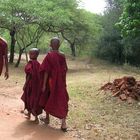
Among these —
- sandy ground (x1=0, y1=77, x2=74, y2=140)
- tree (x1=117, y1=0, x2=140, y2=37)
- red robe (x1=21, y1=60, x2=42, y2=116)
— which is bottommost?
sandy ground (x1=0, y1=77, x2=74, y2=140)

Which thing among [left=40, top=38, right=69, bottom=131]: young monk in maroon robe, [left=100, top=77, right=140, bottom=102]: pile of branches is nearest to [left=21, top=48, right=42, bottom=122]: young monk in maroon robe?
[left=40, top=38, right=69, bottom=131]: young monk in maroon robe

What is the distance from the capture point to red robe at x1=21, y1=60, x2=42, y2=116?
8352 millimetres

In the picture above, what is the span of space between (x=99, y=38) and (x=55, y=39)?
2999cm

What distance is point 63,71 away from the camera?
8094mm

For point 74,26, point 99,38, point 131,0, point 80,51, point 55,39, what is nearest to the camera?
point 55,39

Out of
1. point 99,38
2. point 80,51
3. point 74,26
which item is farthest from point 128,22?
point 80,51

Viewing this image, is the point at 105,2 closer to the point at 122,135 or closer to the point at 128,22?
the point at 128,22

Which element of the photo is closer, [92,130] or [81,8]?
A: [92,130]

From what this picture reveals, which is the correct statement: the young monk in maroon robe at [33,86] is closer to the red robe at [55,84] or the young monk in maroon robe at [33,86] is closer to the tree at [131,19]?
the red robe at [55,84]

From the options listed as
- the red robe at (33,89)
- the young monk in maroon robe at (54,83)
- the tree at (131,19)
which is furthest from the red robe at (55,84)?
the tree at (131,19)

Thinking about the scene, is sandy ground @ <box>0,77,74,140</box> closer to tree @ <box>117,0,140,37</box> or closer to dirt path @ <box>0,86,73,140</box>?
dirt path @ <box>0,86,73,140</box>

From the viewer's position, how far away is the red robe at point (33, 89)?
8352mm

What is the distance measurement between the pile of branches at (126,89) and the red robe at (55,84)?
452cm

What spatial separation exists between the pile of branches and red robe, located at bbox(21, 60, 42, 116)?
175 inches
